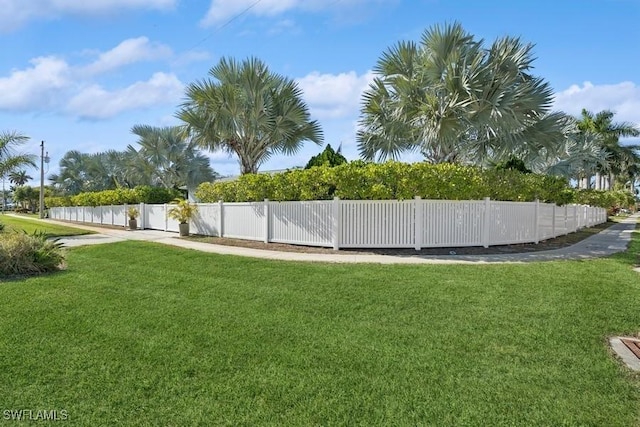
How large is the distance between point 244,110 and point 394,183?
7633mm

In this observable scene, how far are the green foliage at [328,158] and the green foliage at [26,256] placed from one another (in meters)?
7.43

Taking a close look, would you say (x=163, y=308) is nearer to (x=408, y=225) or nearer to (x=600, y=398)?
(x=600, y=398)

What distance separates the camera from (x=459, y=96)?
11.8 metres

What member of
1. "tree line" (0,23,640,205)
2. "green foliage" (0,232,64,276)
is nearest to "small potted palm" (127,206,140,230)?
"tree line" (0,23,640,205)

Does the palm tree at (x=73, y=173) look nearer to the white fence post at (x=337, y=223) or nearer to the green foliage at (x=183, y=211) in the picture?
the green foliage at (x=183, y=211)

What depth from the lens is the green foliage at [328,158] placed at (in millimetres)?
12508

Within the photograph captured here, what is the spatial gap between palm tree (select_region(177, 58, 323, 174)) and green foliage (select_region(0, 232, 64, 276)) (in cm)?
855

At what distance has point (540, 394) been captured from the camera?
303 centimetres

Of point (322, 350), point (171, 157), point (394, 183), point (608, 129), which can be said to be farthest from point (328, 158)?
point (608, 129)

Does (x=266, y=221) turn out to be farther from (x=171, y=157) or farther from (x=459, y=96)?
(x=171, y=157)

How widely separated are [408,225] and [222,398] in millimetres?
8204

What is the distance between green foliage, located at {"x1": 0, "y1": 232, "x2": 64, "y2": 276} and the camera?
7438 mm

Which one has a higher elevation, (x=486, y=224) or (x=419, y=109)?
(x=419, y=109)

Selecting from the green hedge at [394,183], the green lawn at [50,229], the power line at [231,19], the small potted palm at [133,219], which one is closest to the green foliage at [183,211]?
the green hedge at [394,183]
